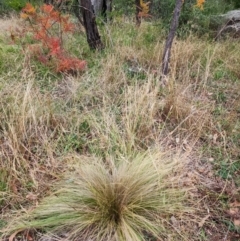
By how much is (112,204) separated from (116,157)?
0.53m

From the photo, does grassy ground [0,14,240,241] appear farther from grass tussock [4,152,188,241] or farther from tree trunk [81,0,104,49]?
tree trunk [81,0,104,49]

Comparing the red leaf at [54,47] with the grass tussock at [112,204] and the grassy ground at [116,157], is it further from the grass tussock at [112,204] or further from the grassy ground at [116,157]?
the grass tussock at [112,204]

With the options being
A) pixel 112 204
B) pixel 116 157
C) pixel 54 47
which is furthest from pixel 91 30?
pixel 112 204

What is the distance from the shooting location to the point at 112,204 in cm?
188

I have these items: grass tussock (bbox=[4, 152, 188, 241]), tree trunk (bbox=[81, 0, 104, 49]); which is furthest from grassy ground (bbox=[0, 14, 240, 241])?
tree trunk (bbox=[81, 0, 104, 49])

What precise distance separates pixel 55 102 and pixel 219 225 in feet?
6.19

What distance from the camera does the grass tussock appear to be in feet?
5.97

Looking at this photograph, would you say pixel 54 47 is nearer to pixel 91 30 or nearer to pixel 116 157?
pixel 91 30

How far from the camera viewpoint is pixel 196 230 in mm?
1979

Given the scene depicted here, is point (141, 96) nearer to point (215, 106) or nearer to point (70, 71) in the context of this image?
point (215, 106)

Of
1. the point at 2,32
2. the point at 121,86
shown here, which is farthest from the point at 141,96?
the point at 2,32

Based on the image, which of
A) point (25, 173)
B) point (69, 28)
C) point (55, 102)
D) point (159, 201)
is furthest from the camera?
point (69, 28)

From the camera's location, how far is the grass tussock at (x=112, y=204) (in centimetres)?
182

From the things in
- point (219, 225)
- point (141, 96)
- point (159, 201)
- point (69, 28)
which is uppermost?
point (69, 28)
